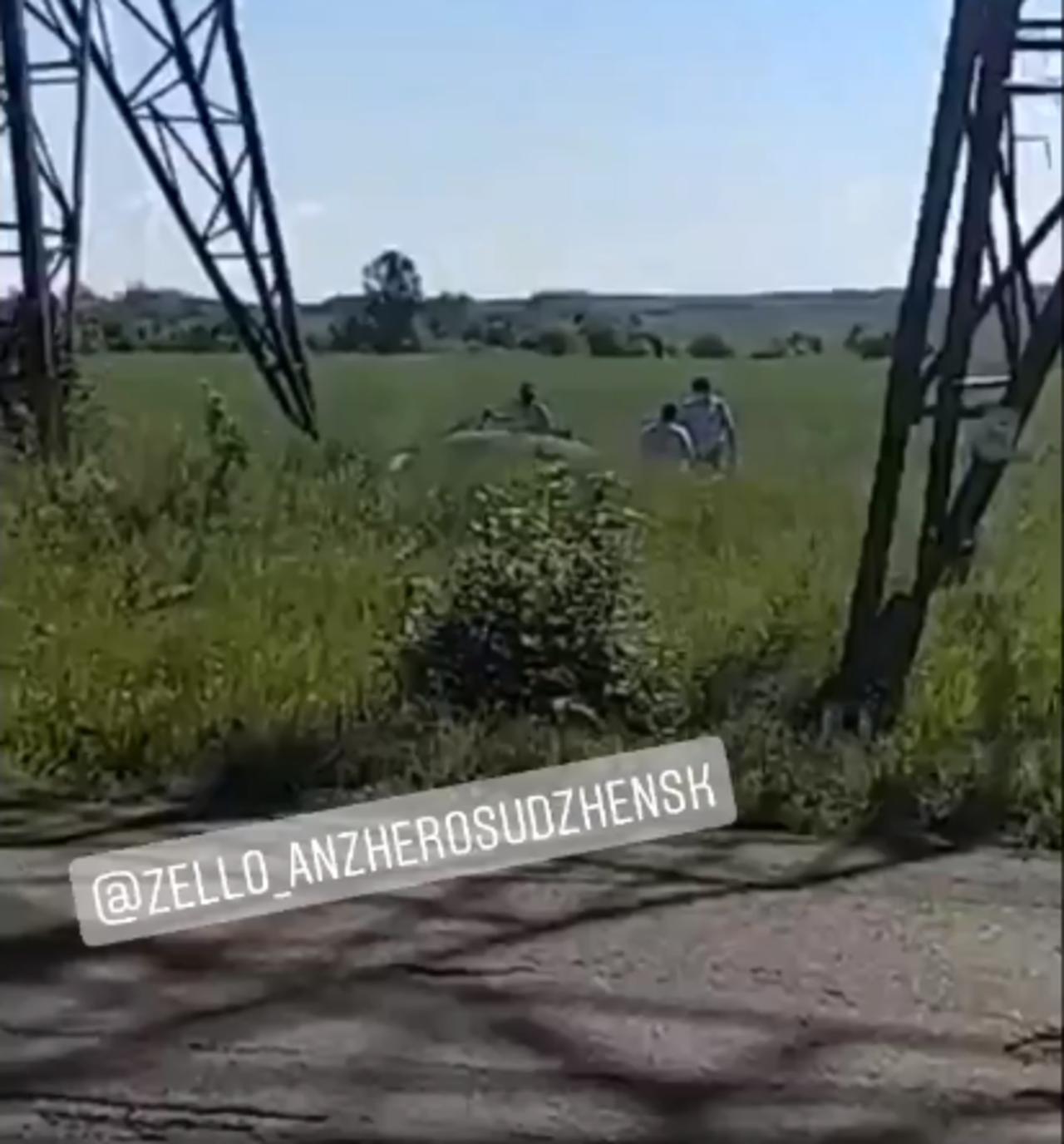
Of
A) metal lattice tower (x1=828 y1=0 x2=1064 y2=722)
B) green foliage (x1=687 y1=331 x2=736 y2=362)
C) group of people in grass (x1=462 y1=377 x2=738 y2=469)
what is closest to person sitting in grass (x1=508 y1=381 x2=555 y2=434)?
group of people in grass (x1=462 y1=377 x2=738 y2=469)

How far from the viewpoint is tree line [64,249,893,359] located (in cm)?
148

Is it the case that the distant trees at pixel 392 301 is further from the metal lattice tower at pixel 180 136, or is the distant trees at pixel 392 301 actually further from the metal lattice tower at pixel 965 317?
the metal lattice tower at pixel 965 317

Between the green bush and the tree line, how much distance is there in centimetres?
10

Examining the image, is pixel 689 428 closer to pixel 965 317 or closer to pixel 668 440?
pixel 668 440

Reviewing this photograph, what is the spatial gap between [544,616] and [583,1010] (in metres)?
0.27

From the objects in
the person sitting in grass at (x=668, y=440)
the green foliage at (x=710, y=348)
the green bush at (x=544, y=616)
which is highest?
the green foliage at (x=710, y=348)

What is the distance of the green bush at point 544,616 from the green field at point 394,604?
0.03ft

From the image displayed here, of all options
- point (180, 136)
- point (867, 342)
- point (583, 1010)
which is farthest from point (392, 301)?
point (583, 1010)

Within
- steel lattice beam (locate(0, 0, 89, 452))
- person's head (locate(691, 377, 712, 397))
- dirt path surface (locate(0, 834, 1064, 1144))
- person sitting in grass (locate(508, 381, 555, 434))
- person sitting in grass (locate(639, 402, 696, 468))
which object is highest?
steel lattice beam (locate(0, 0, 89, 452))

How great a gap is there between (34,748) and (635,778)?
1.37ft

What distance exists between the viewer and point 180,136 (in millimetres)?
1489

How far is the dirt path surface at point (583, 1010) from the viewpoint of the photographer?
4.89 ft

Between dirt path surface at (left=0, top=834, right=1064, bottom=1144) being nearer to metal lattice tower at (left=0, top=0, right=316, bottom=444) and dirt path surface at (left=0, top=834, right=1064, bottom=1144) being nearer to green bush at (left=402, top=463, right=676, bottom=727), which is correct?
green bush at (left=402, top=463, right=676, bottom=727)

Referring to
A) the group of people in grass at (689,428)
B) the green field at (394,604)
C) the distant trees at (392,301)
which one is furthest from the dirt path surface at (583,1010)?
the distant trees at (392,301)
